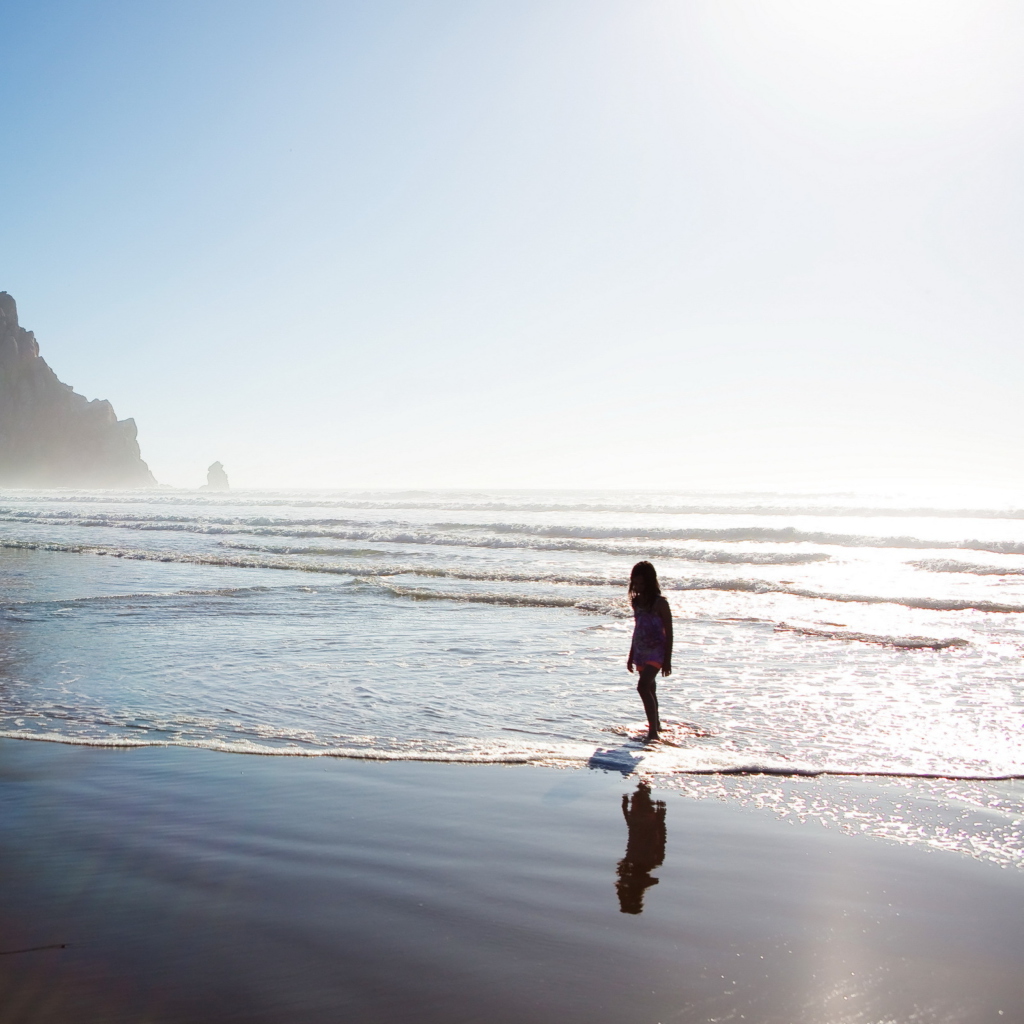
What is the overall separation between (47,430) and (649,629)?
7044 inches

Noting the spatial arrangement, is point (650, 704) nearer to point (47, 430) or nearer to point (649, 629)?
point (649, 629)

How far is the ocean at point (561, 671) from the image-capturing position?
6281mm

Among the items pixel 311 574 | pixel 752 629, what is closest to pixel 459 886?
pixel 752 629

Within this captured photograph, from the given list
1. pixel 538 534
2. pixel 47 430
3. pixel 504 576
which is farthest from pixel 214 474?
pixel 504 576

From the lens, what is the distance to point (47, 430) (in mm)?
160750

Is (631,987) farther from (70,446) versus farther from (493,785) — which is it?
(70,446)

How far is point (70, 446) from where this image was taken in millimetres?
166500

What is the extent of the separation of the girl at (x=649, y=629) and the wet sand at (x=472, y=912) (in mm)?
2279

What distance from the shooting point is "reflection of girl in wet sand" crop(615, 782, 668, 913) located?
3.95 m

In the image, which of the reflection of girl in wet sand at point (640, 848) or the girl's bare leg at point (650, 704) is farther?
the girl's bare leg at point (650, 704)

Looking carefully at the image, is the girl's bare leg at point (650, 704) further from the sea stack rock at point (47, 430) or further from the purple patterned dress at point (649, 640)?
the sea stack rock at point (47, 430)

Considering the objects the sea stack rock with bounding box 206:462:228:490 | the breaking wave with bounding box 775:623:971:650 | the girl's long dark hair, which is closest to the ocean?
the breaking wave with bounding box 775:623:971:650

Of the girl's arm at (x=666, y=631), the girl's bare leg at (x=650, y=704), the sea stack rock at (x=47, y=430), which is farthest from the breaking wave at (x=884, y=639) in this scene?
the sea stack rock at (x=47, y=430)

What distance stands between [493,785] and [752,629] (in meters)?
8.56
